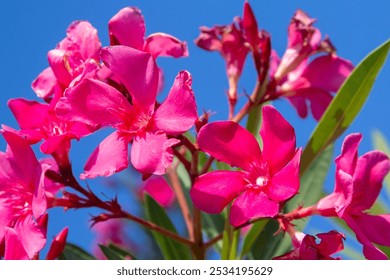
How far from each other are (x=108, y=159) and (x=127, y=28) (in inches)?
10.4

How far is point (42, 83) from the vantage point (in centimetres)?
134

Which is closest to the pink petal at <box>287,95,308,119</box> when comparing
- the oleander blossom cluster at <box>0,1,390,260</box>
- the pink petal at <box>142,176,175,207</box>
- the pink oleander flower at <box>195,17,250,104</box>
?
the pink oleander flower at <box>195,17,250,104</box>

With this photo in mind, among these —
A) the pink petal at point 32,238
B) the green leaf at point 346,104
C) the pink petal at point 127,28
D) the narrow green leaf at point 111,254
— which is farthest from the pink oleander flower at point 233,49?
the pink petal at point 32,238

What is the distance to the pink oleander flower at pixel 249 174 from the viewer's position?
1099 millimetres

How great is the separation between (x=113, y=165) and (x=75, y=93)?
15 centimetres

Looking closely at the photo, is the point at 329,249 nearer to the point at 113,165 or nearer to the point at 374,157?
the point at 374,157

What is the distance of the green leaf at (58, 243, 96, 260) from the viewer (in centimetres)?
160

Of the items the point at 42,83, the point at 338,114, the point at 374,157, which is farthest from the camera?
the point at 338,114

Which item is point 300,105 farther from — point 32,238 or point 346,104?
point 32,238

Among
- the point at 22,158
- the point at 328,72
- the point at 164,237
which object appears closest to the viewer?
Result: the point at 22,158

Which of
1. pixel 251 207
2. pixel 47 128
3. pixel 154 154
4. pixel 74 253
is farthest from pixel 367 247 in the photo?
pixel 74 253

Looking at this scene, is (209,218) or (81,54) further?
(209,218)

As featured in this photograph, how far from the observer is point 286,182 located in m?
1.10
